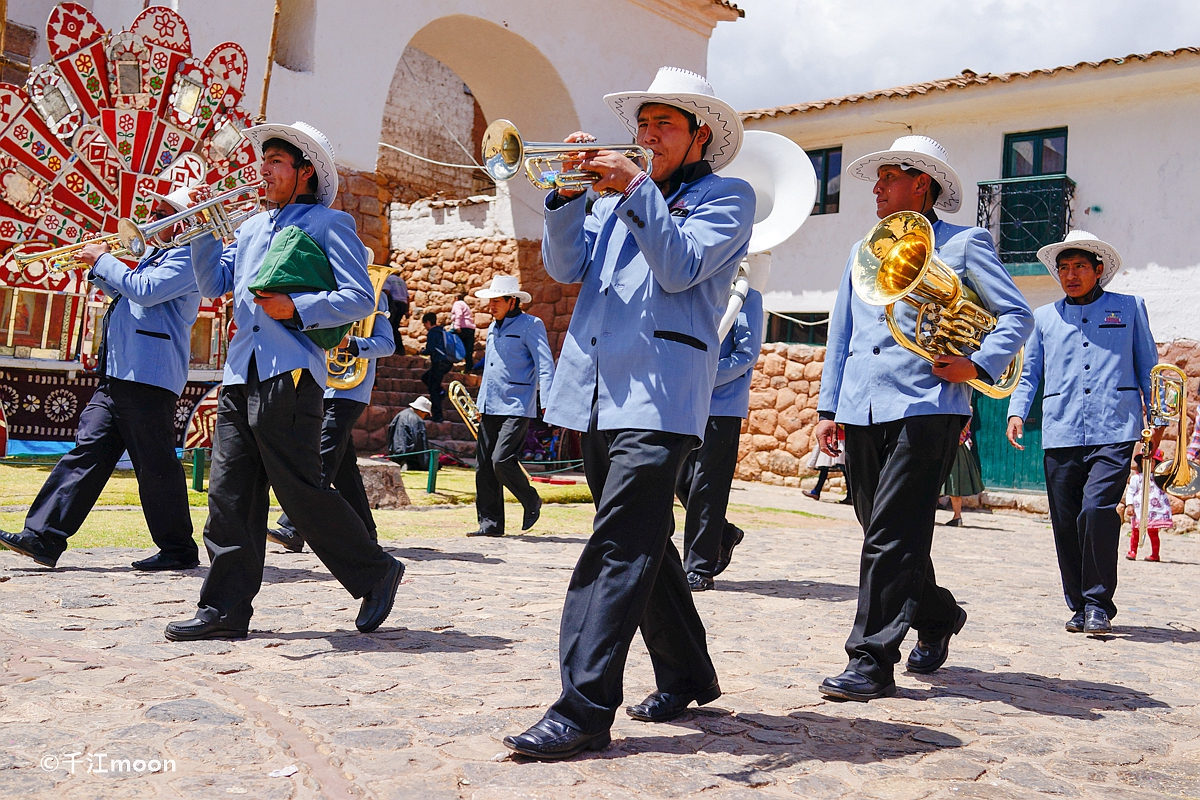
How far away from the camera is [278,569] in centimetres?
645

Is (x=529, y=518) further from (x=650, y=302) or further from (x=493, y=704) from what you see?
(x=650, y=302)

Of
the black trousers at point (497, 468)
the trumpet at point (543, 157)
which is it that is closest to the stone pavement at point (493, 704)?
the trumpet at point (543, 157)

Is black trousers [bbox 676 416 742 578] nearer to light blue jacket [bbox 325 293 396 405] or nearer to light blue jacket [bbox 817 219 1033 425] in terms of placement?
light blue jacket [bbox 325 293 396 405]

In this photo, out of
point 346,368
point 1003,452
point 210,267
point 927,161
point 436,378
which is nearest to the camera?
point 927,161

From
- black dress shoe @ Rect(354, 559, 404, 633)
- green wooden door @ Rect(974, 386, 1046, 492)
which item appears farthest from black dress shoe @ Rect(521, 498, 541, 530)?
green wooden door @ Rect(974, 386, 1046, 492)

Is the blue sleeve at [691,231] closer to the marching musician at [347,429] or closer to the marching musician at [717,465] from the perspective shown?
the marching musician at [717,465]

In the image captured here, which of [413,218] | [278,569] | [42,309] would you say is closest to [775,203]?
[278,569]

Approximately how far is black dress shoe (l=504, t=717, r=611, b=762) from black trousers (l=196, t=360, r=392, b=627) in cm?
169

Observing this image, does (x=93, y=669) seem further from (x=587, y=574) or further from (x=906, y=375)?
(x=906, y=375)

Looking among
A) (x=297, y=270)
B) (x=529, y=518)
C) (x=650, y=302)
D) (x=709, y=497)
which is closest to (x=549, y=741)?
(x=650, y=302)

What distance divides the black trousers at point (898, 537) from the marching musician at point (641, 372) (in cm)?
73

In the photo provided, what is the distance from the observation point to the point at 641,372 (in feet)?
10.9

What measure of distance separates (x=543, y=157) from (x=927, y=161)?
1776mm

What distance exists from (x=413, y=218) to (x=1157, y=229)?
11.2 m
